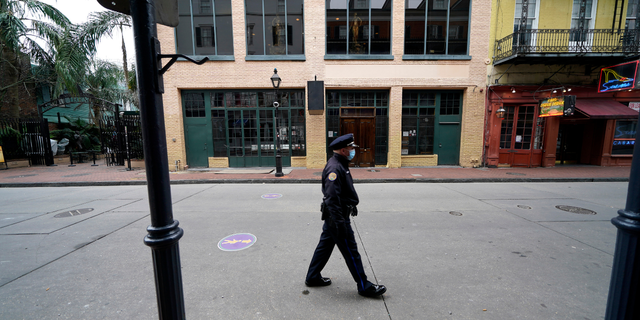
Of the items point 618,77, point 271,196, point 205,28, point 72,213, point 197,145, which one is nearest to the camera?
point 72,213

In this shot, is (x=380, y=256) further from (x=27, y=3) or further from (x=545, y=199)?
(x=27, y=3)

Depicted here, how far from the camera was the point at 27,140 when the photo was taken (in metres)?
14.8

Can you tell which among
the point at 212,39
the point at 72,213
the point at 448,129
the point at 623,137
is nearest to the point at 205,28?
the point at 212,39

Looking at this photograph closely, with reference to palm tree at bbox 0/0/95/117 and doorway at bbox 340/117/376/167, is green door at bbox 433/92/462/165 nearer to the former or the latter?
doorway at bbox 340/117/376/167

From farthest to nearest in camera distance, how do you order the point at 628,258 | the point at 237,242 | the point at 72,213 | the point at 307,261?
the point at 72,213 → the point at 237,242 → the point at 307,261 → the point at 628,258

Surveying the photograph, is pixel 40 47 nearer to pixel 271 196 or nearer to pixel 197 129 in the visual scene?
pixel 197 129

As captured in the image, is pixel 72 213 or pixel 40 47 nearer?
pixel 72 213

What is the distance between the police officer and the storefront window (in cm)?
1850

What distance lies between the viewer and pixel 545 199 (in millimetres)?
7281

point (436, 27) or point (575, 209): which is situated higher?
point (436, 27)

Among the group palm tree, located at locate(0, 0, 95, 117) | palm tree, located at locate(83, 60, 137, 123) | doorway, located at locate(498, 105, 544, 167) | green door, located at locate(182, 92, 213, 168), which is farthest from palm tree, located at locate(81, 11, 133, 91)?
doorway, located at locate(498, 105, 544, 167)

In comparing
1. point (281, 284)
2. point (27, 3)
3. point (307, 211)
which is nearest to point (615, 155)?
point (307, 211)

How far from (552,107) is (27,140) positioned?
91.5 feet

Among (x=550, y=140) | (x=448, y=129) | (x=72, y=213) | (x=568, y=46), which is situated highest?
(x=568, y=46)
